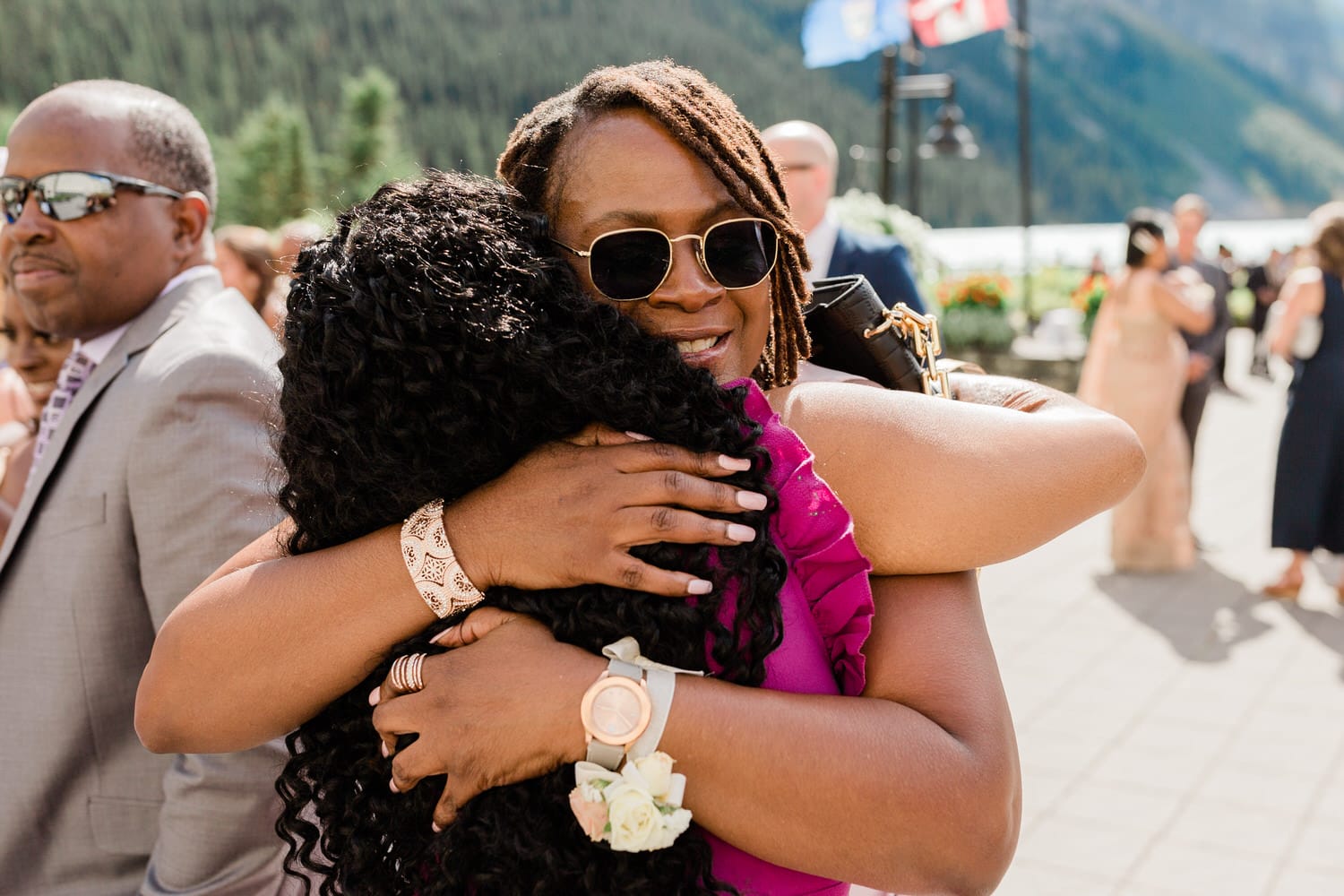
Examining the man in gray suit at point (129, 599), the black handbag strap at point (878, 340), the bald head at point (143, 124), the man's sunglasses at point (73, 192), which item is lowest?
the man in gray suit at point (129, 599)

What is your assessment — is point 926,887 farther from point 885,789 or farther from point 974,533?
point 974,533

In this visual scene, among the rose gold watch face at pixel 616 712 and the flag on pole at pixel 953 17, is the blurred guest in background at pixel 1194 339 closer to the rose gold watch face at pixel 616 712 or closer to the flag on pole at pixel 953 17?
the flag on pole at pixel 953 17

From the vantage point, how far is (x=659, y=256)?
1405mm

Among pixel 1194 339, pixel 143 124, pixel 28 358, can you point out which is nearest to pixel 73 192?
pixel 143 124

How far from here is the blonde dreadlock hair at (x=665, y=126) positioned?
140cm

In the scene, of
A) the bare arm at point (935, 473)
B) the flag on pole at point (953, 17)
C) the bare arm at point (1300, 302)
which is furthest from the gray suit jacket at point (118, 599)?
the flag on pole at point (953, 17)

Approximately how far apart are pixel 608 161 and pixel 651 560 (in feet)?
1.75

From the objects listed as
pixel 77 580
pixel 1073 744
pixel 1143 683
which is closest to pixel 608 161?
pixel 77 580

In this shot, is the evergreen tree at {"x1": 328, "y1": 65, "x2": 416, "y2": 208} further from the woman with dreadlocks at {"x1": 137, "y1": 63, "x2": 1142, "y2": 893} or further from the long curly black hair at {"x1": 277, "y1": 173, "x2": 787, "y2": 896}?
the long curly black hair at {"x1": 277, "y1": 173, "x2": 787, "y2": 896}

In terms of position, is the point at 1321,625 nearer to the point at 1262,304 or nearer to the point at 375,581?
the point at 375,581

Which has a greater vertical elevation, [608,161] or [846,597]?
[608,161]

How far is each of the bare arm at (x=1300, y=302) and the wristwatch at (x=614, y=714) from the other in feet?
24.2

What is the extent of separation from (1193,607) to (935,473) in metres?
6.56

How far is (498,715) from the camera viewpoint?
3.84 feet
